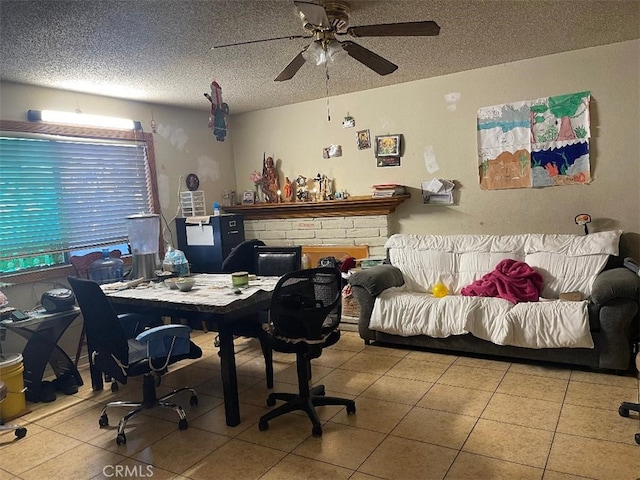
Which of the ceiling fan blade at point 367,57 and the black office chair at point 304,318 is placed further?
the ceiling fan blade at point 367,57

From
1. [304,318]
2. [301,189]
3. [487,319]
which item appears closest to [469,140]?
[487,319]

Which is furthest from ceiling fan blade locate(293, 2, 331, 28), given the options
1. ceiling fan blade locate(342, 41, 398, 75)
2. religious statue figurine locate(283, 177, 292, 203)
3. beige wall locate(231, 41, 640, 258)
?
religious statue figurine locate(283, 177, 292, 203)

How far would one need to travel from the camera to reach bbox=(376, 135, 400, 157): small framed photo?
4.59 metres

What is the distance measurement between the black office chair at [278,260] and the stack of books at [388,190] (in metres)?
1.32

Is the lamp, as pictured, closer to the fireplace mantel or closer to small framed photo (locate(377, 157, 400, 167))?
the fireplace mantel

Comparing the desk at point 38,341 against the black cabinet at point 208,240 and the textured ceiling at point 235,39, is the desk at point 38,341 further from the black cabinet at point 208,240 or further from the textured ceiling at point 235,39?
the textured ceiling at point 235,39

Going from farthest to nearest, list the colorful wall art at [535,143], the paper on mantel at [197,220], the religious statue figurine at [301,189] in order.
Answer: the religious statue figurine at [301,189] < the paper on mantel at [197,220] < the colorful wall art at [535,143]

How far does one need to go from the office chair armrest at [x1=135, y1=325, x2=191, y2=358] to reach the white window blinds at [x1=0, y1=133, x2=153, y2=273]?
1817mm

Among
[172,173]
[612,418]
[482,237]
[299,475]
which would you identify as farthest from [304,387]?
[172,173]

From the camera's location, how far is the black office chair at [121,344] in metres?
2.46

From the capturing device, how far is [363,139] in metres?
4.79

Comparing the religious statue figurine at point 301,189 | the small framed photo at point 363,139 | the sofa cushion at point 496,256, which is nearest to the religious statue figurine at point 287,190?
the religious statue figurine at point 301,189

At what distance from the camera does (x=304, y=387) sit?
2.71 metres

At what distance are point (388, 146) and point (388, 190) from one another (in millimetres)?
490
